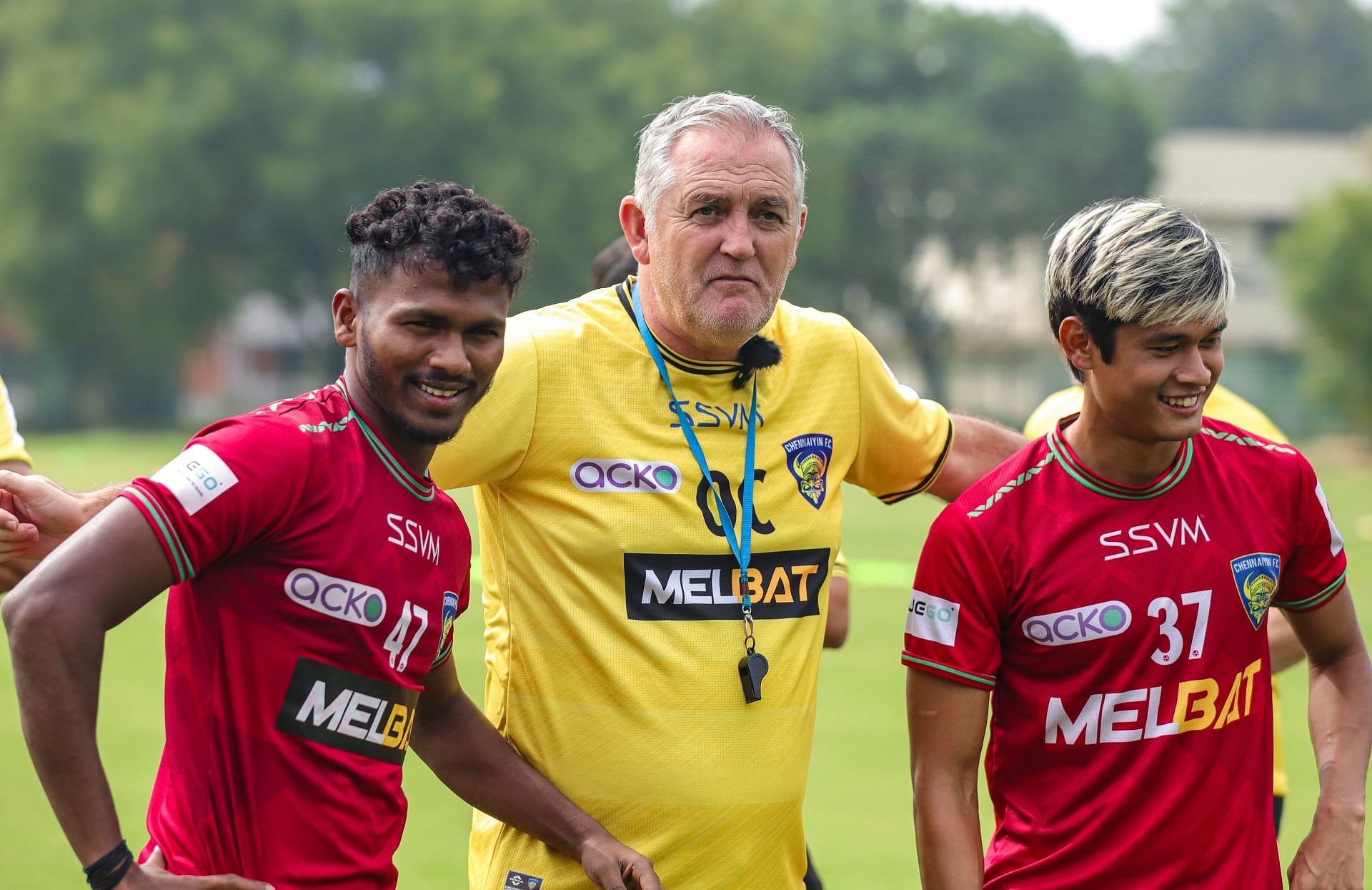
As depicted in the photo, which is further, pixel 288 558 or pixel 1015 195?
pixel 1015 195

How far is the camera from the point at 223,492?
2848 millimetres

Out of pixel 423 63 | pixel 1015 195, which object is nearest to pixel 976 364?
pixel 1015 195

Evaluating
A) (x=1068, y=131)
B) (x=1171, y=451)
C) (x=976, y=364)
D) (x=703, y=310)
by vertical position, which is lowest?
(x=976, y=364)

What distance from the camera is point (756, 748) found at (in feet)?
11.9

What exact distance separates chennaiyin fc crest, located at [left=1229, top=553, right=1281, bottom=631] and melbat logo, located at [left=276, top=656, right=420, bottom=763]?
178 cm

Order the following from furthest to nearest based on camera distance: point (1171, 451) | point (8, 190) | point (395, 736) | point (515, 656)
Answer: point (8, 190) → point (515, 656) → point (1171, 451) → point (395, 736)

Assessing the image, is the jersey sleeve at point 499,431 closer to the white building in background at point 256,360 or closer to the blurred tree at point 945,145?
the white building in background at point 256,360

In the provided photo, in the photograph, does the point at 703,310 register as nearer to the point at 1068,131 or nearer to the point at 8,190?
the point at 8,190

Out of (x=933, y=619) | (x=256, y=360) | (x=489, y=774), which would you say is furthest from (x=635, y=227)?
(x=256, y=360)

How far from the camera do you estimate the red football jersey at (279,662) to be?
2934 mm

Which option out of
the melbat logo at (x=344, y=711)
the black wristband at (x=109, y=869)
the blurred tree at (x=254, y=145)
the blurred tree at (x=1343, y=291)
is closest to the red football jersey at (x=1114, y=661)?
the melbat logo at (x=344, y=711)

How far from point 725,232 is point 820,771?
6.26m

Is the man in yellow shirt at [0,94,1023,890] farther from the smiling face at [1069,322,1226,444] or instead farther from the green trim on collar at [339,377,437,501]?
the smiling face at [1069,322,1226,444]

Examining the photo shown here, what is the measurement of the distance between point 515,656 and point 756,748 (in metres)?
0.60
